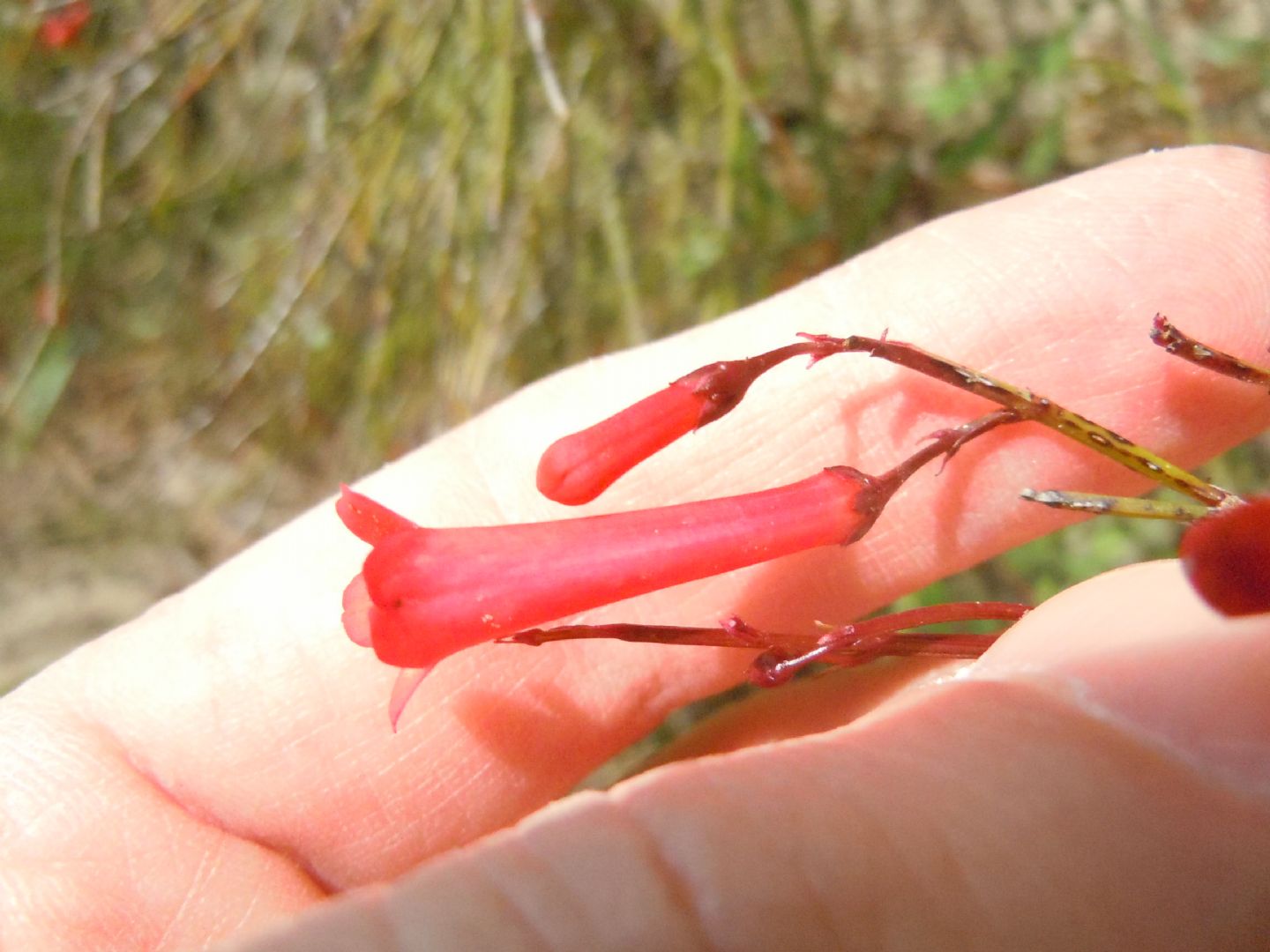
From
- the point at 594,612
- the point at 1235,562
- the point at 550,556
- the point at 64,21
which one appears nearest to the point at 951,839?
the point at 1235,562

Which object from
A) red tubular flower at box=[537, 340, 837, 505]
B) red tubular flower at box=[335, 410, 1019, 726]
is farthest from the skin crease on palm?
red tubular flower at box=[537, 340, 837, 505]

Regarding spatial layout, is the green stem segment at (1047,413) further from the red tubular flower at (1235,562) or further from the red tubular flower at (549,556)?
the red tubular flower at (1235,562)

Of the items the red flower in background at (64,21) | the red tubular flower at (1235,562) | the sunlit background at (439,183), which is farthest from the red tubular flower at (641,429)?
the red flower in background at (64,21)

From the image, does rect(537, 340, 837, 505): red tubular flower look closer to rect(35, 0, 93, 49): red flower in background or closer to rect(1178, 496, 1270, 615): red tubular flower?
rect(1178, 496, 1270, 615): red tubular flower

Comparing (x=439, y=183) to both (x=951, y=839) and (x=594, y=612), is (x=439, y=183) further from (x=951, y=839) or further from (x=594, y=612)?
(x=951, y=839)

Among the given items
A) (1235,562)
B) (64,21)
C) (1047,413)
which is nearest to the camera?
(1235,562)
